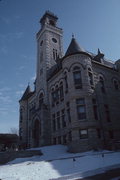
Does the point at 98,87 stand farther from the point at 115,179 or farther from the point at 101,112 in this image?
the point at 115,179

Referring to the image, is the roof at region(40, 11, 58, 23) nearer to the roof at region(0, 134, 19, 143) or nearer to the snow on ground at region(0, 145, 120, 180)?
the roof at region(0, 134, 19, 143)

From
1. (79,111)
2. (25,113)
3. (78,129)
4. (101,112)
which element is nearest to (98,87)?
(101,112)

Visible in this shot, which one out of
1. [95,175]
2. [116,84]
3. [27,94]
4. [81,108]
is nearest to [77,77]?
[81,108]

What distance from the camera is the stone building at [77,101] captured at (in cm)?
2131

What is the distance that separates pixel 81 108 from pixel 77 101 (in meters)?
1.14

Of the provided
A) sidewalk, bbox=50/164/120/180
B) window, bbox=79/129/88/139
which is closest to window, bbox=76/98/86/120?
window, bbox=79/129/88/139

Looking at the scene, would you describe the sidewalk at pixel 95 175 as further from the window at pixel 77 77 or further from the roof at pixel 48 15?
the roof at pixel 48 15

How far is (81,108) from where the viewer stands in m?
22.4

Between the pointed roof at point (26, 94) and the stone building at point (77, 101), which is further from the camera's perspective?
the pointed roof at point (26, 94)

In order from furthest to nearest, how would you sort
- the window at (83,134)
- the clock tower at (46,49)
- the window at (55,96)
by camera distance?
the clock tower at (46,49), the window at (55,96), the window at (83,134)

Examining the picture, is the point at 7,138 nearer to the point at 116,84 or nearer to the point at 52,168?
the point at 116,84

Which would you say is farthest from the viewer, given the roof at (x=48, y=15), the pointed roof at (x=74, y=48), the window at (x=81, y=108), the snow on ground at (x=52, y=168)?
the roof at (x=48, y=15)

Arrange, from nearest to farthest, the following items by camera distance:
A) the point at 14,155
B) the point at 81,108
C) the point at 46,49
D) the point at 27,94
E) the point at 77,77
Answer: the point at 14,155 < the point at 81,108 < the point at 77,77 < the point at 46,49 < the point at 27,94

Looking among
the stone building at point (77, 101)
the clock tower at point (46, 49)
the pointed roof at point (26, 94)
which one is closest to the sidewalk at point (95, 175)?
the stone building at point (77, 101)
